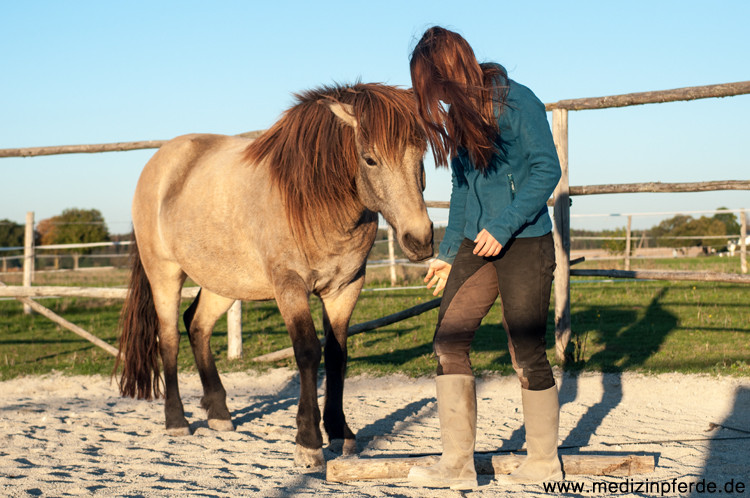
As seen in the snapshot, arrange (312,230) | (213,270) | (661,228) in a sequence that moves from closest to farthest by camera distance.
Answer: (312,230)
(213,270)
(661,228)

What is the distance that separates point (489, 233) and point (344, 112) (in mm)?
1162

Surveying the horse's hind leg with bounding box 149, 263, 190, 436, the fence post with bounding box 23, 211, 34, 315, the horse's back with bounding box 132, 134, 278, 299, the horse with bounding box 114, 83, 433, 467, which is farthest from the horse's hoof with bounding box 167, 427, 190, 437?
the fence post with bounding box 23, 211, 34, 315

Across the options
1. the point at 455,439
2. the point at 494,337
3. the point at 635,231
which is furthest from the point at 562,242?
the point at 635,231

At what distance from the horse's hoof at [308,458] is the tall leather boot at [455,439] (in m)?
0.75

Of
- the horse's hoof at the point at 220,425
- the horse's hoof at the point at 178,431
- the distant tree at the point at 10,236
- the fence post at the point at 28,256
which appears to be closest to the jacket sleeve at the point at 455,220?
the horse's hoof at the point at 220,425

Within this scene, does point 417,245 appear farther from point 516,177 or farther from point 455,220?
point 516,177

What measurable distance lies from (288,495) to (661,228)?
52.0m

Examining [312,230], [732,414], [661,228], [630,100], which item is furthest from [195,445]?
[661,228]

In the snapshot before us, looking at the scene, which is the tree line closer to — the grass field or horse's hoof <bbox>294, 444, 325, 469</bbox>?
the grass field

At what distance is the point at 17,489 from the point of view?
9.78 ft

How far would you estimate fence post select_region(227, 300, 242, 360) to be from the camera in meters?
7.06

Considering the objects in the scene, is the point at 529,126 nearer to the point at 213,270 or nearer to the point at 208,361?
the point at 213,270

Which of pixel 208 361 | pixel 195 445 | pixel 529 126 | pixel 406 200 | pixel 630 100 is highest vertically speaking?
pixel 630 100

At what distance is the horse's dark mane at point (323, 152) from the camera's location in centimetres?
335
